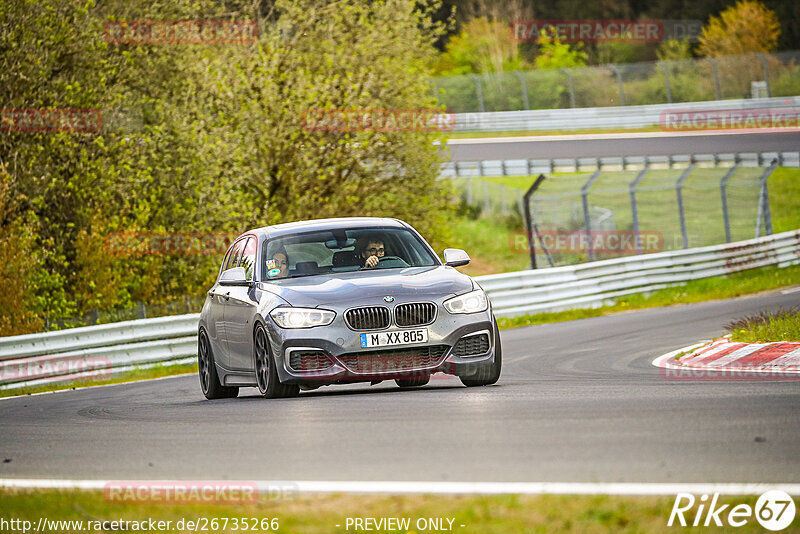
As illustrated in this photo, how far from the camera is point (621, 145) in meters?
48.5

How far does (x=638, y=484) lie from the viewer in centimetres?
580

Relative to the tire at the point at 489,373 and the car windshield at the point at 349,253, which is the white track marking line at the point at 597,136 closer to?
the car windshield at the point at 349,253

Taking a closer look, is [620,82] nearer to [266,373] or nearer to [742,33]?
[742,33]

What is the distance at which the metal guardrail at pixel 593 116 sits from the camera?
161ft

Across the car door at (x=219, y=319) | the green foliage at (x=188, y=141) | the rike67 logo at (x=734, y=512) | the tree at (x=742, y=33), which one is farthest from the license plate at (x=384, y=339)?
the tree at (x=742, y=33)

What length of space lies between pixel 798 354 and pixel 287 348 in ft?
15.6

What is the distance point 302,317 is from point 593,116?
43993 mm

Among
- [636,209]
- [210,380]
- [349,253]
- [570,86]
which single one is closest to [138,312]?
[210,380]

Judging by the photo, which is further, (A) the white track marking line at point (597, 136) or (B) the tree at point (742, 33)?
(B) the tree at point (742, 33)

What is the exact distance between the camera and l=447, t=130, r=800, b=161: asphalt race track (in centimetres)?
4559

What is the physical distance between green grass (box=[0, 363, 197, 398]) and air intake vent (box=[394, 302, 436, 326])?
7.54m

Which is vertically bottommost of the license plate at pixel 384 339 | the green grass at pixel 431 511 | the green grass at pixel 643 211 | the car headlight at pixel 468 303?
the green grass at pixel 643 211

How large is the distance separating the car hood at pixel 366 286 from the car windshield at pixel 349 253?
11.4 inches

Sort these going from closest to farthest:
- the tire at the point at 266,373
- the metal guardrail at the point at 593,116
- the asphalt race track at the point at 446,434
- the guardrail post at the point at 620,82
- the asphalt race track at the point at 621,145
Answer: the asphalt race track at the point at 446,434 → the tire at the point at 266,373 → the asphalt race track at the point at 621,145 → the metal guardrail at the point at 593,116 → the guardrail post at the point at 620,82
